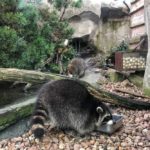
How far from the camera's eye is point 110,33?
1056 centimetres

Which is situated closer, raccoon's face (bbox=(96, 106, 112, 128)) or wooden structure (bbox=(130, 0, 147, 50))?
raccoon's face (bbox=(96, 106, 112, 128))

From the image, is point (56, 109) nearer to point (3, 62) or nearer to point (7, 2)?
point (3, 62)

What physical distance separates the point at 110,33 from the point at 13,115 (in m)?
7.21

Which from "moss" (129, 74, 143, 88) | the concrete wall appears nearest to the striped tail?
"moss" (129, 74, 143, 88)

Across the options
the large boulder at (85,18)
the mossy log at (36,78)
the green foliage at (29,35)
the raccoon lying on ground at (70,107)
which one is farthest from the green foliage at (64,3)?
the raccoon lying on ground at (70,107)

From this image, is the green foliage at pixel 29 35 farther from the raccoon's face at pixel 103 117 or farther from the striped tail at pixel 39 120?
the raccoon's face at pixel 103 117

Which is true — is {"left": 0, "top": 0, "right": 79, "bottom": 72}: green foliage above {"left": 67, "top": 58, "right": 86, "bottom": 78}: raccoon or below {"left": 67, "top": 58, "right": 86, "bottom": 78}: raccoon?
above

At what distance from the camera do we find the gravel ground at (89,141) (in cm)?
342

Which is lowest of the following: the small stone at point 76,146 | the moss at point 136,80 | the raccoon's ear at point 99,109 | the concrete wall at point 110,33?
the small stone at point 76,146

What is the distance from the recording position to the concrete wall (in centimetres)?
1044

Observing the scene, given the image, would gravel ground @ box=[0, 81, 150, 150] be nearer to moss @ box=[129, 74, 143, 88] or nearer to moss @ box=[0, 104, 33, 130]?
moss @ box=[0, 104, 33, 130]

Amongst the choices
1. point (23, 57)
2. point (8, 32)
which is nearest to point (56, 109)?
point (8, 32)

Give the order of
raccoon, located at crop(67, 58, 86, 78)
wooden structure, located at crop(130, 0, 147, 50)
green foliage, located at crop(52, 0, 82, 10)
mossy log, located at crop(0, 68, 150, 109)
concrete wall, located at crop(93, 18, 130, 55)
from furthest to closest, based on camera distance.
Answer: concrete wall, located at crop(93, 18, 130, 55), wooden structure, located at crop(130, 0, 147, 50), green foliage, located at crop(52, 0, 82, 10), raccoon, located at crop(67, 58, 86, 78), mossy log, located at crop(0, 68, 150, 109)

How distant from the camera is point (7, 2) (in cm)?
615
